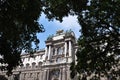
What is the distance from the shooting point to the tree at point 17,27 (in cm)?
1659

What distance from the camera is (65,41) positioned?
61812mm

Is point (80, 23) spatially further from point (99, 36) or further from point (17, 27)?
point (17, 27)

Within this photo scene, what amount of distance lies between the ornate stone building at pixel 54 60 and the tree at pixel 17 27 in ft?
119

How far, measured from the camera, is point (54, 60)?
61656 mm

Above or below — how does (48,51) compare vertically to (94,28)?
above

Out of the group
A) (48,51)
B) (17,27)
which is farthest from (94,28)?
(48,51)

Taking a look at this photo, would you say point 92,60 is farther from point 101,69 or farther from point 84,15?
point 84,15

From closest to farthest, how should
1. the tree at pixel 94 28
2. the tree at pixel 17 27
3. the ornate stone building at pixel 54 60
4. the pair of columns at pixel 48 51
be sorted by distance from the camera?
the tree at pixel 17 27 → the tree at pixel 94 28 → the ornate stone building at pixel 54 60 → the pair of columns at pixel 48 51

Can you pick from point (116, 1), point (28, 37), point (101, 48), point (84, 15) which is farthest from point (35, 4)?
point (101, 48)

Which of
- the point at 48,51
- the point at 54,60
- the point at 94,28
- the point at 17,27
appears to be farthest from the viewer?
the point at 48,51

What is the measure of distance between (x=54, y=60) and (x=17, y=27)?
43.1 m

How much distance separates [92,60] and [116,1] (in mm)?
6542

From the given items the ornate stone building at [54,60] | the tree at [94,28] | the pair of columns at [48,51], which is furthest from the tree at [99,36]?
the pair of columns at [48,51]

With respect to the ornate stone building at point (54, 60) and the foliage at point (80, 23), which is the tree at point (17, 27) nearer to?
the foliage at point (80, 23)
